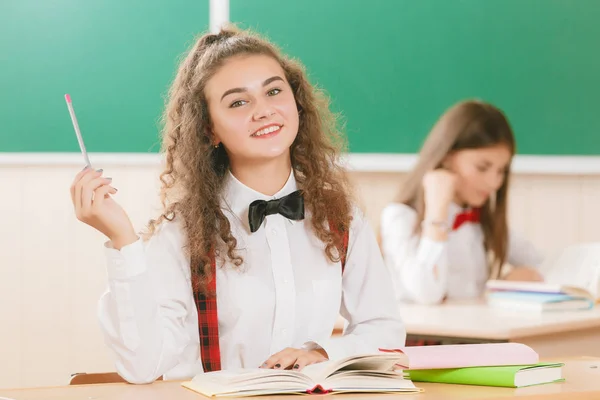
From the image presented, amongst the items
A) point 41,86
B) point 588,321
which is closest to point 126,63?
point 41,86

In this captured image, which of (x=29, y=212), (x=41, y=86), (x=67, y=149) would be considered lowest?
(x=29, y=212)

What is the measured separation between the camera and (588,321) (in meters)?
2.95

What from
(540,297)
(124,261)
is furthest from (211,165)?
(540,297)

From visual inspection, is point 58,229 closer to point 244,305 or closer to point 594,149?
point 244,305

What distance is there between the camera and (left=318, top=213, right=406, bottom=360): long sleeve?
2066 mm

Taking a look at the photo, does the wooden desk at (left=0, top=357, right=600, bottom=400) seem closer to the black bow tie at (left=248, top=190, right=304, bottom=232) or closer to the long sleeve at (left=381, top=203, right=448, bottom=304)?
the black bow tie at (left=248, top=190, right=304, bottom=232)

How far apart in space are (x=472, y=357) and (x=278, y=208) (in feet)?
1.92

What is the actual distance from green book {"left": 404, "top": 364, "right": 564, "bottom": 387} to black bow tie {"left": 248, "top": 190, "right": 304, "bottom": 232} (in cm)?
50

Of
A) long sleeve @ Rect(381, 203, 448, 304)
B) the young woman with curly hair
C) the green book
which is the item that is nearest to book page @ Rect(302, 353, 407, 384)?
the green book

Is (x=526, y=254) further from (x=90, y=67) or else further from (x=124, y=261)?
(x=124, y=261)

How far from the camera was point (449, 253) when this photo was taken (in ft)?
12.1

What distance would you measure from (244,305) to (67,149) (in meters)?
1.83

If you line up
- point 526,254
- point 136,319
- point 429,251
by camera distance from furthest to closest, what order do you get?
point 526,254 → point 429,251 → point 136,319

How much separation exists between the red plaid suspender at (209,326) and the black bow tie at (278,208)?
14 centimetres
